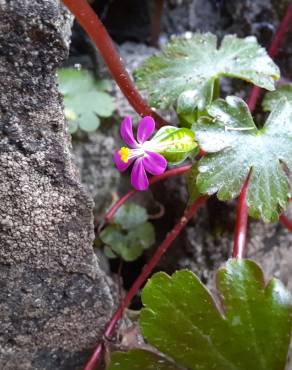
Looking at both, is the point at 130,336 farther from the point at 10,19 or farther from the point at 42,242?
the point at 10,19

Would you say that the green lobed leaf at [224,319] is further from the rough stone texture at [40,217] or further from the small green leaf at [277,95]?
the small green leaf at [277,95]

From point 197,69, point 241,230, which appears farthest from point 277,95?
point 241,230

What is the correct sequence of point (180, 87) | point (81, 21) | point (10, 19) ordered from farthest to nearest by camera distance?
point (180, 87), point (81, 21), point (10, 19)

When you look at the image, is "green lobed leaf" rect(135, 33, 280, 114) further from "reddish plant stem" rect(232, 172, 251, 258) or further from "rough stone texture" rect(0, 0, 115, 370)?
"rough stone texture" rect(0, 0, 115, 370)

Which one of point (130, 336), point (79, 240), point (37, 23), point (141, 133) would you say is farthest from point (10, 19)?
point (130, 336)

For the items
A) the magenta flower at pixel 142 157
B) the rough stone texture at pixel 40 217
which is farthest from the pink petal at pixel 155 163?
the rough stone texture at pixel 40 217

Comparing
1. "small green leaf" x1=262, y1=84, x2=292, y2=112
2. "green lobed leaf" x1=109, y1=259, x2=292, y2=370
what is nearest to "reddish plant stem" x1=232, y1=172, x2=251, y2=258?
"green lobed leaf" x1=109, y1=259, x2=292, y2=370
